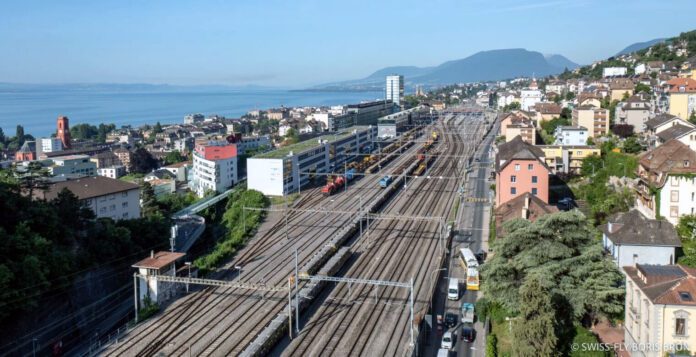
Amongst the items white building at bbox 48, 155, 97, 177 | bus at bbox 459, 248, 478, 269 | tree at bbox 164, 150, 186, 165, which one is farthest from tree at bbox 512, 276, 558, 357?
tree at bbox 164, 150, 186, 165

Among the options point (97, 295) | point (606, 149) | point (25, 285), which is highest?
point (606, 149)

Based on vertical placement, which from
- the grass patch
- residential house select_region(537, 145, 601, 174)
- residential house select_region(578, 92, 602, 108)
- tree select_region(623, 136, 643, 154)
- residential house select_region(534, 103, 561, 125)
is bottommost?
the grass patch

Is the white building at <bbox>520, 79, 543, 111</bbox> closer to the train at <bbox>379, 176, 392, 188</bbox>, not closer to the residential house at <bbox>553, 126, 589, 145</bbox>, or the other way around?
the residential house at <bbox>553, 126, 589, 145</bbox>

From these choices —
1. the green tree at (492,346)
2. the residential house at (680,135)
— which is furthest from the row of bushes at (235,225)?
the residential house at (680,135)

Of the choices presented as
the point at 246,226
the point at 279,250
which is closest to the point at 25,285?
the point at 279,250

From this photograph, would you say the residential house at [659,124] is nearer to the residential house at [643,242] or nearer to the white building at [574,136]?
the white building at [574,136]

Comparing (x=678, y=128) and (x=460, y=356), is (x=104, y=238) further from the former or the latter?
(x=678, y=128)
